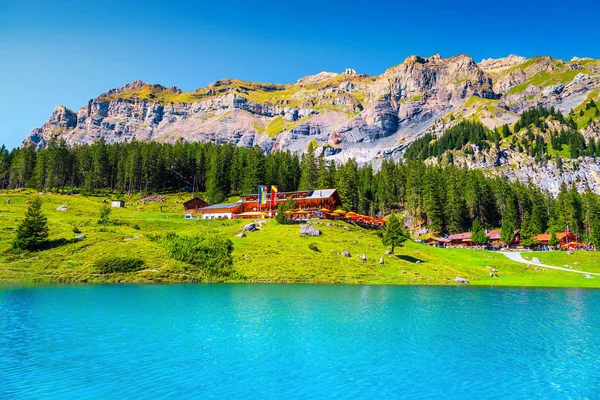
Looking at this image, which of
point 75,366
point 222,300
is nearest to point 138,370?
point 75,366

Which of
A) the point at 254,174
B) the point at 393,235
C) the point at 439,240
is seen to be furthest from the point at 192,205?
the point at 439,240

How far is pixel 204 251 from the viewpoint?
219ft

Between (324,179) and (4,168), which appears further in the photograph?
(4,168)

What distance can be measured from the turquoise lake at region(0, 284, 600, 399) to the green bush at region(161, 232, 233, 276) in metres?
21.6

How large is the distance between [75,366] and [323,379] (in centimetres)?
1288

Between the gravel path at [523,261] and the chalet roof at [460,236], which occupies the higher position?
the chalet roof at [460,236]

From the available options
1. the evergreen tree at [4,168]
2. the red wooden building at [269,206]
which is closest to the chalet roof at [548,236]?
the red wooden building at [269,206]

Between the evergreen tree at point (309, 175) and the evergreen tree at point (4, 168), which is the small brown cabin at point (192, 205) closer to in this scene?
the evergreen tree at point (309, 175)

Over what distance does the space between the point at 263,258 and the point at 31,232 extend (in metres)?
41.7

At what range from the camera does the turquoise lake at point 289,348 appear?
16.6m

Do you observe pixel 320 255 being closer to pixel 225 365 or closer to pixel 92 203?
pixel 225 365

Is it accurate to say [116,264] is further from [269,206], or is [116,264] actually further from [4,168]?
[4,168]

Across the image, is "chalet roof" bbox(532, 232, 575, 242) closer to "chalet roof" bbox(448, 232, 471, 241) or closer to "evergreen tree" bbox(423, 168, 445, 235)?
"chalet roof" bbox(448, 232, 471, 241)

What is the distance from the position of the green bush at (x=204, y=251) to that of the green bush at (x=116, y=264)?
6612 mm
